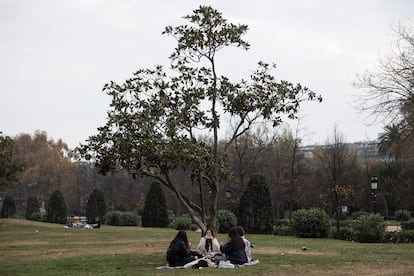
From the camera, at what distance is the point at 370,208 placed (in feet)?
154

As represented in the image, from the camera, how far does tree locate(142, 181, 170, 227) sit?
36.4m

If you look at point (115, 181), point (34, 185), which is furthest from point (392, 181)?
point (34, 185)

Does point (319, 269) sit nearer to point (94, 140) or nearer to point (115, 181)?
point (94, 140)

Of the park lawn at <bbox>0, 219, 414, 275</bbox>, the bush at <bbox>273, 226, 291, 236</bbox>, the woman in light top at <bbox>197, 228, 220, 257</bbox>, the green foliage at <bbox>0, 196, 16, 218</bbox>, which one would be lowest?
the park lawn at <bbox>0, 219, 414, 275</bbox>

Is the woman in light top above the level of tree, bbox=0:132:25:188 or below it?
below

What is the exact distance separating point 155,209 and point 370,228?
16594 millimetres

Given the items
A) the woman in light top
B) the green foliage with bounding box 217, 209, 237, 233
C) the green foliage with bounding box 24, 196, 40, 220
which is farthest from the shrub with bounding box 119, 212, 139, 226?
the woman in light top

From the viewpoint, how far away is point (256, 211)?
29.2 metres

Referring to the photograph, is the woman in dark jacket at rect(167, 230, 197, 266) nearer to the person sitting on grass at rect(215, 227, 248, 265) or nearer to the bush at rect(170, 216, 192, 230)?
the person sitting on grass at rect(215, 227, 248, 265)

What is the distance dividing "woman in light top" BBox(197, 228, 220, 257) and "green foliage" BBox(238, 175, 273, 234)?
1547cm

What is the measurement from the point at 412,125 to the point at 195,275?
15.0 m

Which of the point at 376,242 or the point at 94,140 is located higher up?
the point at 94,140

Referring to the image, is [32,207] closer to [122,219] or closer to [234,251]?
[122,219]

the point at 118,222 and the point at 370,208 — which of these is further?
the point at 370,208
